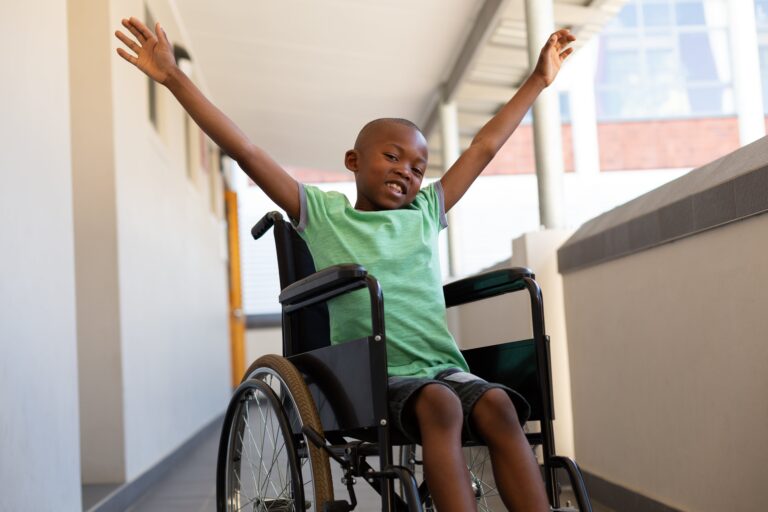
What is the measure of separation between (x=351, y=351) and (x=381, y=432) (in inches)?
7.3

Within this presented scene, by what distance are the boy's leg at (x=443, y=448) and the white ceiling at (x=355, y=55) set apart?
3128mm

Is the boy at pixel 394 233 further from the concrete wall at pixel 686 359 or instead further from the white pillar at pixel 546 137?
the white pillar at pixel 546 137

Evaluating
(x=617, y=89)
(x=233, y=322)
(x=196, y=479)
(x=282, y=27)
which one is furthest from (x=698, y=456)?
(x=233, y=322)

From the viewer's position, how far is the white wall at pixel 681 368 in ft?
6.15

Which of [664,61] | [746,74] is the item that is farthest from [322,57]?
[746,74]

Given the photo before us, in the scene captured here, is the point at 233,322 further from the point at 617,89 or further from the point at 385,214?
the point at 385,214

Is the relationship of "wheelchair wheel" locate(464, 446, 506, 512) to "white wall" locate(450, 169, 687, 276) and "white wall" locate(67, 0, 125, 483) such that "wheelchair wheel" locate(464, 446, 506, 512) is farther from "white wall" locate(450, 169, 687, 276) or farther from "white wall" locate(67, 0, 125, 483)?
"white wall" locate(450, 169, 687, 276)

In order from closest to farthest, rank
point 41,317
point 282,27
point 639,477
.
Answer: point 41,317
point 639,477
point 282,27

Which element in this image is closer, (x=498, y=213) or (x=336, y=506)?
(x=336, y=506)

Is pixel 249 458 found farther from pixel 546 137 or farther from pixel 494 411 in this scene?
pixel 546 137

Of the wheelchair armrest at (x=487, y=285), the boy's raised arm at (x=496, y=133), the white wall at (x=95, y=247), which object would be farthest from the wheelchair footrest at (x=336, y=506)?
the white wall at (x=95, y=247)

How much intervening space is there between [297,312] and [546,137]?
196cm

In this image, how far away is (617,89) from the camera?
866cm

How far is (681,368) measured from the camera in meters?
2.23
